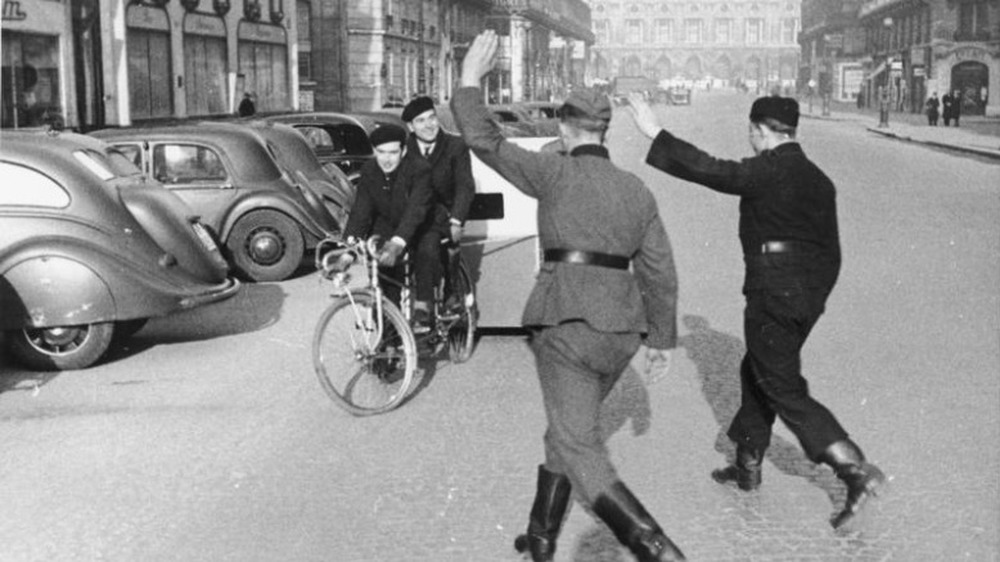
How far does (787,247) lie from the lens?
5441 millimetres

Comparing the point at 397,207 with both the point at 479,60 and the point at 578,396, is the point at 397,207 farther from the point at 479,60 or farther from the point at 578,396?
the point at 578,396

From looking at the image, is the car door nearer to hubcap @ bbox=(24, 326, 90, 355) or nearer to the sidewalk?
hubcap @ bbox=(24, 326, 90, 355)

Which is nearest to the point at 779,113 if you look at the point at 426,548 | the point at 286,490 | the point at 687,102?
the point at 426,548

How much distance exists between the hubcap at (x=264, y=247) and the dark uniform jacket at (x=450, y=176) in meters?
4.73

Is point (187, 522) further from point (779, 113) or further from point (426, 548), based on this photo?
point (779, 113)

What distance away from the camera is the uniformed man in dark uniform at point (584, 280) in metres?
4.56

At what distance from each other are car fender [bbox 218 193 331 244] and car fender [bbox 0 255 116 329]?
13.8ft

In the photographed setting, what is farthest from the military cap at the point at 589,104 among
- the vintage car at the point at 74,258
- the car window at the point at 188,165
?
the car window at the point at 188,165

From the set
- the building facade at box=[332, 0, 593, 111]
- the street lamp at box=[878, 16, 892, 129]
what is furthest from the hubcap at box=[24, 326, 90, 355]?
the street lamp at box=[878, 16, 892, 129]

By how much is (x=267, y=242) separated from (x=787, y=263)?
8.15 meters

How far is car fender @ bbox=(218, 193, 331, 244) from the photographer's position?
502 inches

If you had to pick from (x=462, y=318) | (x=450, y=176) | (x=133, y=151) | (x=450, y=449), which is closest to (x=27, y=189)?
(x=450, y=176)

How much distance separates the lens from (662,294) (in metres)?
4.75

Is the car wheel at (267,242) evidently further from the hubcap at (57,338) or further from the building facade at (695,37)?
the building facade at (695,37)
